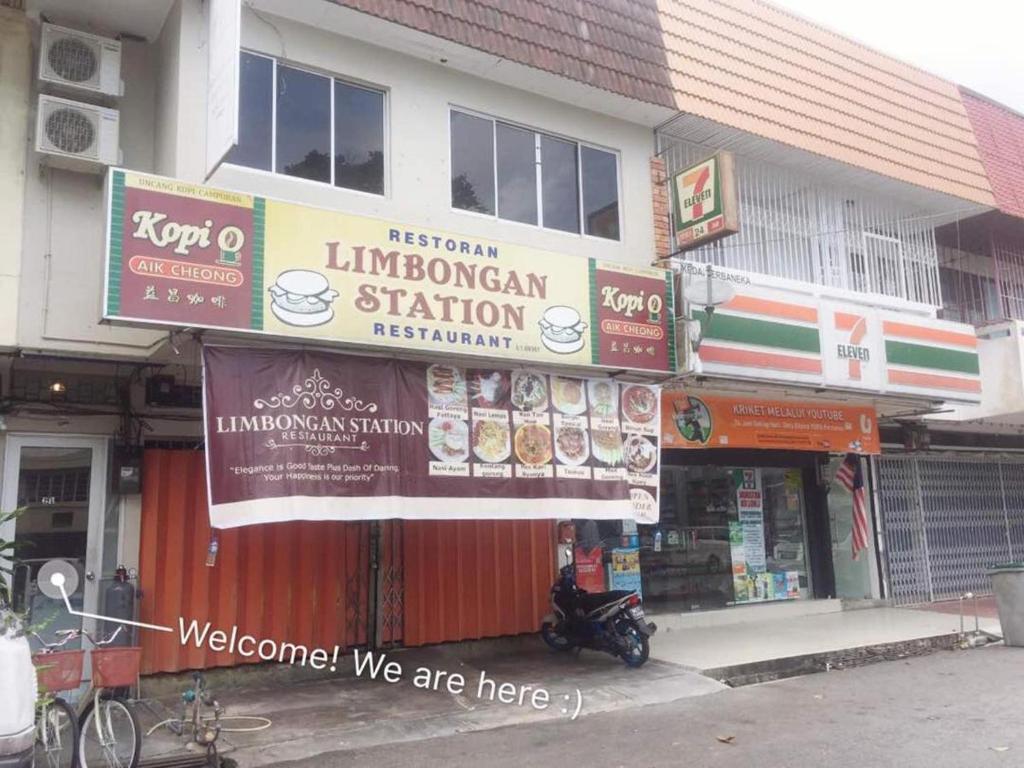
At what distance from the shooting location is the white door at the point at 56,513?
8.08 m

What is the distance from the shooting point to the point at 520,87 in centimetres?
1038

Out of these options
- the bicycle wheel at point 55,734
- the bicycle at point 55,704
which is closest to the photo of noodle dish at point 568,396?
the bicycle at point 55,704

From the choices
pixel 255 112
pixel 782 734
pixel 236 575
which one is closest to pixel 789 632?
pixel 782 734

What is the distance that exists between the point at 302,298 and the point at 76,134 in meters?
2.75

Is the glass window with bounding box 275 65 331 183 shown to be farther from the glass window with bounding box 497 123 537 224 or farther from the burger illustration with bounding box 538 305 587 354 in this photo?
the burger illustration with bounding box 538 305 587 354

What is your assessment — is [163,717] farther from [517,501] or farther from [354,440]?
[517,501]

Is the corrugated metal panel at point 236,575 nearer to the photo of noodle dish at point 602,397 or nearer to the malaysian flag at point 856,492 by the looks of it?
the photo of noodle dish at point 602,397

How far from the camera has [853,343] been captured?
11.9 metres

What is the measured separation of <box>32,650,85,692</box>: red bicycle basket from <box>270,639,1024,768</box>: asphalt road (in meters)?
2.04

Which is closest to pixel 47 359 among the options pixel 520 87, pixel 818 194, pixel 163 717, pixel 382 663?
pixel 163 717

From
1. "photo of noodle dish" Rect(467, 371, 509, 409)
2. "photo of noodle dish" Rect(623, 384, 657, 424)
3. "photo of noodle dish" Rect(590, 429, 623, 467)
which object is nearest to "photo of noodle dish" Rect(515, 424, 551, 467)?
"photo of noodle dish" Rect(467, 371, 509, 409)

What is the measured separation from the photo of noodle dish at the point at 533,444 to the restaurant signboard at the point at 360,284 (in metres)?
0.76

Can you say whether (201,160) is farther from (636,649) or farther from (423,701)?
(636,649)

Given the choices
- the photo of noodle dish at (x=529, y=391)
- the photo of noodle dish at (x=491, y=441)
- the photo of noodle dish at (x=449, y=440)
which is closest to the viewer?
the photo of noodle dish at (x=449, y=440)
